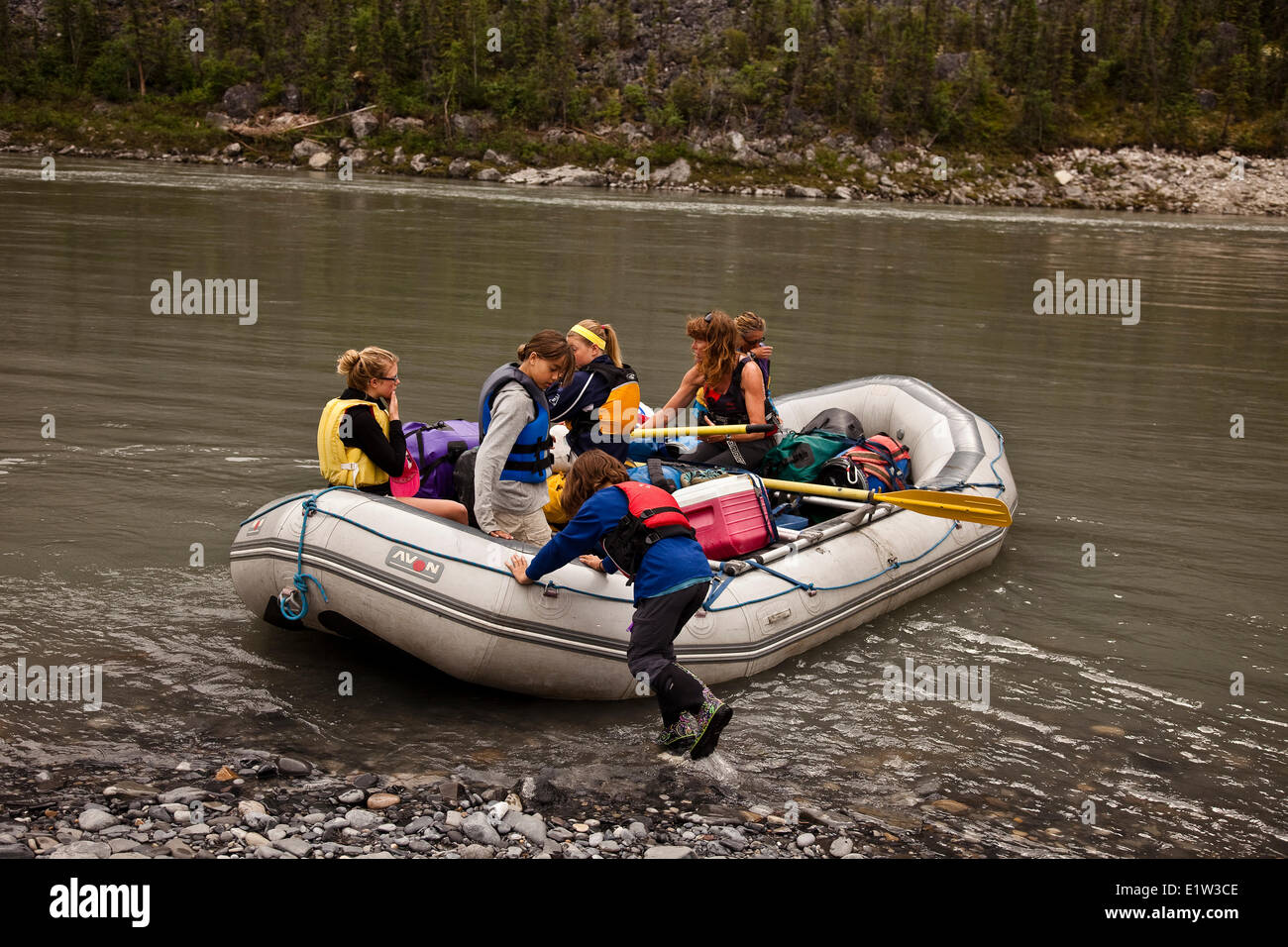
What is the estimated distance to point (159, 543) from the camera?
6.92 meters

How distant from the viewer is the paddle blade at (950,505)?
253 inches

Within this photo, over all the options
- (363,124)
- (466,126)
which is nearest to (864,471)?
(466,126)

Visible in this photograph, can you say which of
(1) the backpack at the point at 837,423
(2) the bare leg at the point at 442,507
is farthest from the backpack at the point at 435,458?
(1) the backpack at the point at 837,423

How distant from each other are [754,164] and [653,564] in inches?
2165

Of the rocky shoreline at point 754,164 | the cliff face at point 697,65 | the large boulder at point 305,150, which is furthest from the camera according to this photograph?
the cliff face at point 697,65

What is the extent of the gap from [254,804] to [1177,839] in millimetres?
3559

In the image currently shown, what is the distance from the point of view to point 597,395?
6414 mm

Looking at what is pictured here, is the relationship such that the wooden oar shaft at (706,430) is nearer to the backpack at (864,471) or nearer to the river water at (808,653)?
the backpack at (864,471)

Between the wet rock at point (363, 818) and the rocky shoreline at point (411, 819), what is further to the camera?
the wet rock at point (363, 818)

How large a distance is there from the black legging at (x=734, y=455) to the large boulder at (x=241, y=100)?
61254 millimetres

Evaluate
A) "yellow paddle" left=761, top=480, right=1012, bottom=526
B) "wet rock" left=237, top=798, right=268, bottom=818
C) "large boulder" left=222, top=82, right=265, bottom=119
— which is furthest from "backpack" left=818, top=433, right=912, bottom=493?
"large boulder" left=222, top=82, right=265, bottom=119

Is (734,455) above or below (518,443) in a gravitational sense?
below

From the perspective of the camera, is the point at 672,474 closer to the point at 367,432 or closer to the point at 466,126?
the point at 367,432
